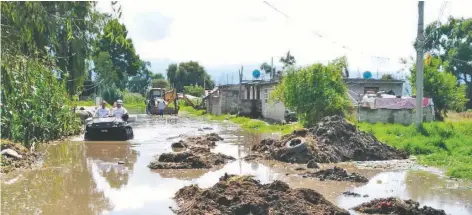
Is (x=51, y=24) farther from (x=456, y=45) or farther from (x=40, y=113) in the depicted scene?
(x=456, y=45)

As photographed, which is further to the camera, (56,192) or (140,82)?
(140,82)

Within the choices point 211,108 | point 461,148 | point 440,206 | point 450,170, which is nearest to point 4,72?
point 440,206

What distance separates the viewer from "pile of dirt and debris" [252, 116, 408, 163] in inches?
657

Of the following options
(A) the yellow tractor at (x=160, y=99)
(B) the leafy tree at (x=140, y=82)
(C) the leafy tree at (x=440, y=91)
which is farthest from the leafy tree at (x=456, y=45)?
(B) the leafy tree at (x=140, y=82)

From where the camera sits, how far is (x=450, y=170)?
13984 millimetres

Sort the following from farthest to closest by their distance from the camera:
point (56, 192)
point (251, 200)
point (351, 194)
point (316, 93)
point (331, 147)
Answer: point (316, 93)
point (331, 147)
point (351, 194)
point (56, 192)
point (251, 200)

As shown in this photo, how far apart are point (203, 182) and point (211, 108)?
38.2 metres

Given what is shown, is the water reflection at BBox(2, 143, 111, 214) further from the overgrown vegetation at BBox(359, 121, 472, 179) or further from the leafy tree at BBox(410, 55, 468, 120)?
the leafy tree at BBox(410, 55, 468, 120)

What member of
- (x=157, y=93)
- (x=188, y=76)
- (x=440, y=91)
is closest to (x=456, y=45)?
(x=440, y=91)

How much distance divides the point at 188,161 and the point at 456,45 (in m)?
44.5

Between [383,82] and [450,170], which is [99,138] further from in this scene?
[383,82]

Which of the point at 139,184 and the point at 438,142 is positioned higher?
the point at 438,142

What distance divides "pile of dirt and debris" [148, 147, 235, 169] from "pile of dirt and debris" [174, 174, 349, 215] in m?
4.37

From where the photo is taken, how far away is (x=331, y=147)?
682 inches
